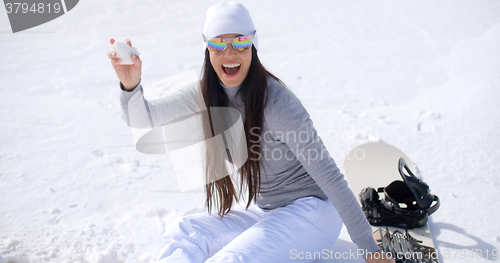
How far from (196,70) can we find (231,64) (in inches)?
105

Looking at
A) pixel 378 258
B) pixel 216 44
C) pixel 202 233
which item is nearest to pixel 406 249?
pixel 378 258

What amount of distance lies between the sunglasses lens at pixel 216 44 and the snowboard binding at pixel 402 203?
116 cm

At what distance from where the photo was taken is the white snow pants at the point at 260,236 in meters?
1.58

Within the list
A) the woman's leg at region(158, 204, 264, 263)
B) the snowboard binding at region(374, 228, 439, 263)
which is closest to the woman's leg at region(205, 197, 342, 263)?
the woman's leg at region(158, 204, 264, 263)

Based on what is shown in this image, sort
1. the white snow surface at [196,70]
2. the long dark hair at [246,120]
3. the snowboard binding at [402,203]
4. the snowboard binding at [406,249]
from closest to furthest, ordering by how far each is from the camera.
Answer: the long dark hair at [246,120] < the snowboard binding at [406,249] < the snowboard binding at [402,203] < the white snow surface at [196,70]

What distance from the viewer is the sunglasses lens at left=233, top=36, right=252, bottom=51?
1567 mm

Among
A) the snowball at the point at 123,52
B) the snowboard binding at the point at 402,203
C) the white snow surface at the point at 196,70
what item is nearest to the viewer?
the snowball at the point at 123,52

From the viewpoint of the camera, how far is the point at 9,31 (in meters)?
5.28

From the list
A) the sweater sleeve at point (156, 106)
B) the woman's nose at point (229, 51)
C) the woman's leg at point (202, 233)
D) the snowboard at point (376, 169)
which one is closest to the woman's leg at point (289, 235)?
the woman's leg at point (202, 233)

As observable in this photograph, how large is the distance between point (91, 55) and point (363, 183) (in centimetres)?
372

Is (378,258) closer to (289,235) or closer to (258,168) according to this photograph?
(289,235)

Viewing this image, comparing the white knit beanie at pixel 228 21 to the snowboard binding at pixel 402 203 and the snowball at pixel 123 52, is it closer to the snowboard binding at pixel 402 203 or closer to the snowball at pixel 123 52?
the snowball at pixel 123 52

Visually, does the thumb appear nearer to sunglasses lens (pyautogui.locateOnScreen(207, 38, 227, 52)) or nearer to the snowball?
the snowball

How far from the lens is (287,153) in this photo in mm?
1706
